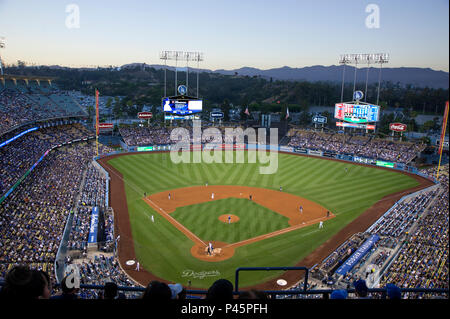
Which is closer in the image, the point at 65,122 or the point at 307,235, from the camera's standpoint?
the point at 307,235

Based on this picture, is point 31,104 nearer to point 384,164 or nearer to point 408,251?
point 408,251

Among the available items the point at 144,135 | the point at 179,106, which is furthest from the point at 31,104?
the point at 179,106

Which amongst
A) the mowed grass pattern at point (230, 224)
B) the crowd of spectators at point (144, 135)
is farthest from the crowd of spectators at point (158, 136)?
the mowed grass pattern at point (230, 224)

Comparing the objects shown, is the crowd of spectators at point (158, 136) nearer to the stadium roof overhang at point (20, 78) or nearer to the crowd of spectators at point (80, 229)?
the stadium roof overhang at point (20, 78)

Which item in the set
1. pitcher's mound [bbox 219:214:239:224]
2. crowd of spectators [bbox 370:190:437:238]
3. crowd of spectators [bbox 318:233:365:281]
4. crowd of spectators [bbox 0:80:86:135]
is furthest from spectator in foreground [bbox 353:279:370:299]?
crowd of spectators [bbox 0:80:86:135]

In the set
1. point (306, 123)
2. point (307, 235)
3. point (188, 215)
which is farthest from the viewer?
point (306, 123)
